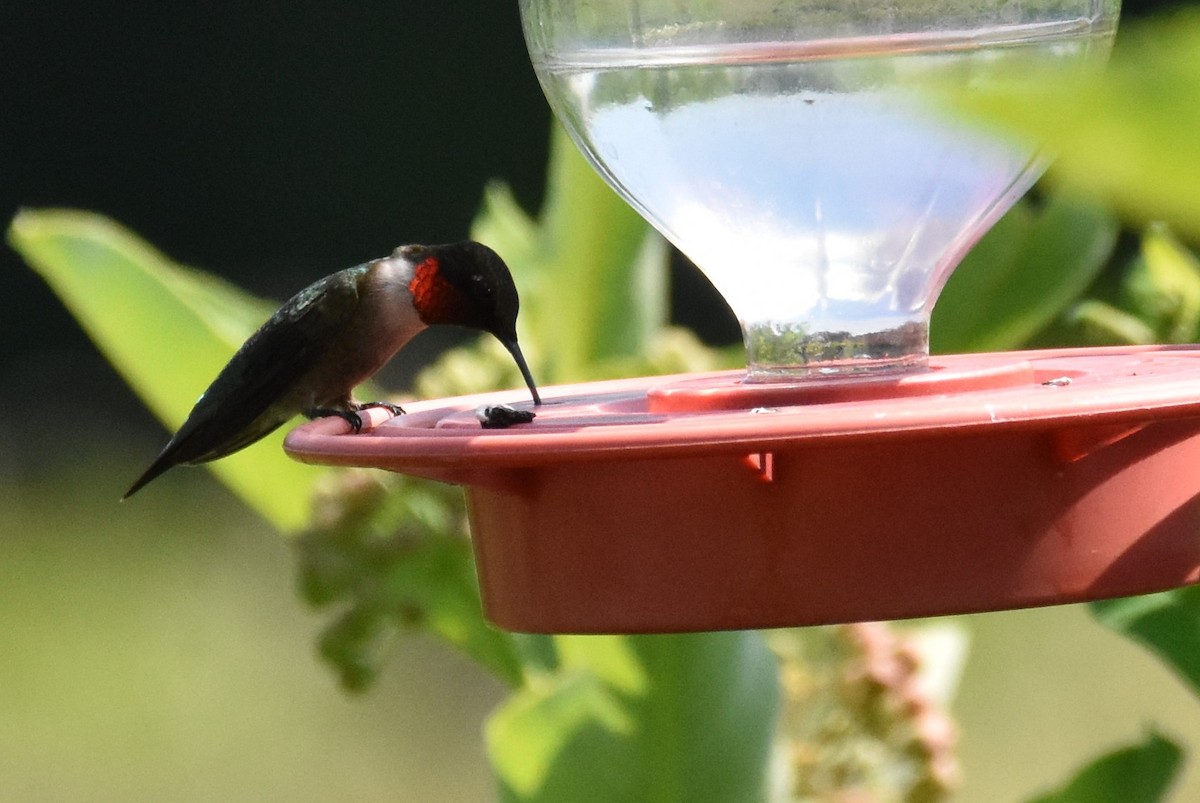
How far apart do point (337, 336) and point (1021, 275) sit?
0.89 metres

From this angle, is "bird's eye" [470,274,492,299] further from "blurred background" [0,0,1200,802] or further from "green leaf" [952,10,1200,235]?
"blurred background" [0,0,1200,802]

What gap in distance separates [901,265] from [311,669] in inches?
244

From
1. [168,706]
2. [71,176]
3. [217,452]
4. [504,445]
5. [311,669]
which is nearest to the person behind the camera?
[504,445]

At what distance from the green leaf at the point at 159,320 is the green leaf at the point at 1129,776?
1.01 meters

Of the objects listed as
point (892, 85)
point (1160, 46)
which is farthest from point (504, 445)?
point (1160, 46)

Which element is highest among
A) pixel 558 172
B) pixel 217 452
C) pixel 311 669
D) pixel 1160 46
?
pixel 1160 46

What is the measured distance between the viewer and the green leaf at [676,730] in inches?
69.8

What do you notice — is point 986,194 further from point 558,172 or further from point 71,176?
point 71,176

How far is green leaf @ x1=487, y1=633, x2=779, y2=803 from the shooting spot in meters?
1.77

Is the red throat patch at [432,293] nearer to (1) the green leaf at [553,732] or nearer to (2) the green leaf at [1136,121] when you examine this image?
(1) the green leaf at [553,732]

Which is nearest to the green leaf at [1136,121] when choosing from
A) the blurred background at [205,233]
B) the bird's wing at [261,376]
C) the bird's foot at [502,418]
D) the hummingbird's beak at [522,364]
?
the bird's foot at [502,418]

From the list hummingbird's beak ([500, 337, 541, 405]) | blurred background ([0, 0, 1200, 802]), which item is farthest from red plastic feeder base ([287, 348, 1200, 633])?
blurred background ([0, 0, 1200, 802])

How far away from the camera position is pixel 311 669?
7348 mm

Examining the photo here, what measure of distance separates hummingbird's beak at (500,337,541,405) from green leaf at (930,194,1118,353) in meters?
0.55
